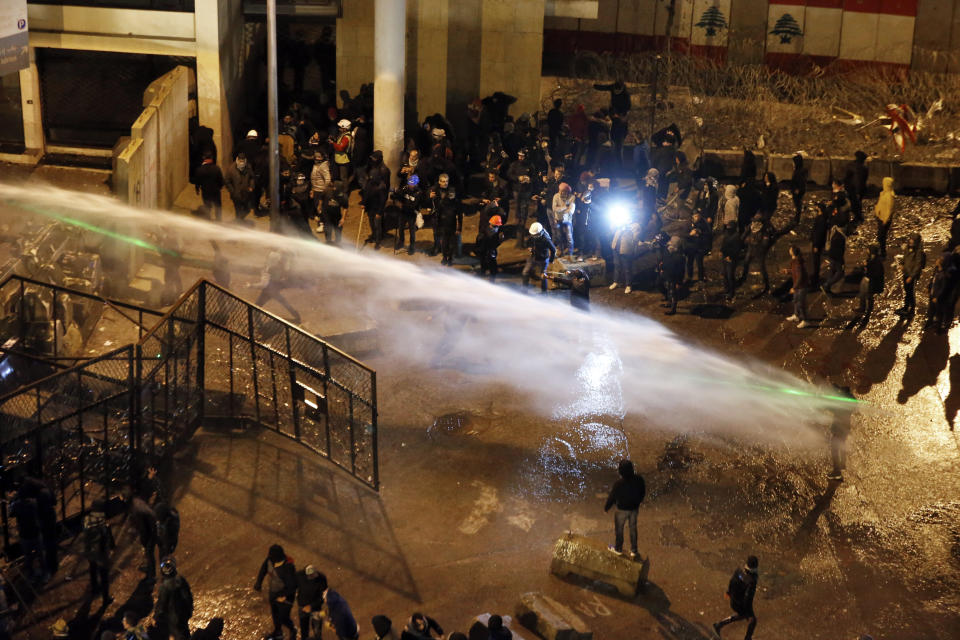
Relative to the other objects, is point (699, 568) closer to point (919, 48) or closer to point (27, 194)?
point (27, 194)

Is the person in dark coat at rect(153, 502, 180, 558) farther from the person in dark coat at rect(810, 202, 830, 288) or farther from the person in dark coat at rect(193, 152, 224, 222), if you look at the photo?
the person in dark coat at rect(810, 202, 830, 288)

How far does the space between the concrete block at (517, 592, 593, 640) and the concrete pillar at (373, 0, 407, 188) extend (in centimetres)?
1450

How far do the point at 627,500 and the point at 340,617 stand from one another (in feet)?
11.3

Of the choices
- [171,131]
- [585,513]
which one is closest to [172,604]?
[585,513]

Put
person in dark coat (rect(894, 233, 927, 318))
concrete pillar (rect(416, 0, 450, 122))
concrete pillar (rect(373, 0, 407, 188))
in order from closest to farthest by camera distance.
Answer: person in dark coat (rect(894, 233, 927, 318)), concrete pillar (rect(373, 0, 407, 188)), concrete pillar (rect(416, 0, 450, 122))

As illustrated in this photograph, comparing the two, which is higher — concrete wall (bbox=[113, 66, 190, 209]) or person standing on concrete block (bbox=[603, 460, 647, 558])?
concrete wall (bbox=[113, 66, 190, 209])

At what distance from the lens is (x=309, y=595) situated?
11.5 meters

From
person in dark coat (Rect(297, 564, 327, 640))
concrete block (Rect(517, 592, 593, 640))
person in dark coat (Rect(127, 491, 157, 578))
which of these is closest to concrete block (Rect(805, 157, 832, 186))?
concrete block (Rect(517, 592, 593, 640))

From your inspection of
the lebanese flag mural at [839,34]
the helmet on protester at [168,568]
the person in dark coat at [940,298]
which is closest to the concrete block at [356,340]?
the helmet on protester at [168,568]

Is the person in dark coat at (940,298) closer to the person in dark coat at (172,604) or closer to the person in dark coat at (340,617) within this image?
the person in dark coat at (340,617)

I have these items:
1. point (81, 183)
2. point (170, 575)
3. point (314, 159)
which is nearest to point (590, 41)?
Answer: point (314, 159)

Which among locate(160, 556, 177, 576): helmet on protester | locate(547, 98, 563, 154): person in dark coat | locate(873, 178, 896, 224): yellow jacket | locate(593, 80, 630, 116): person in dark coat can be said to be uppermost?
locate(593, 80, 630, 116): person in dark coat

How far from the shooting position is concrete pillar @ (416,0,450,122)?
27.9 m

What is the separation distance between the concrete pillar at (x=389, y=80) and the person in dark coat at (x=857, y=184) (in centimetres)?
910
